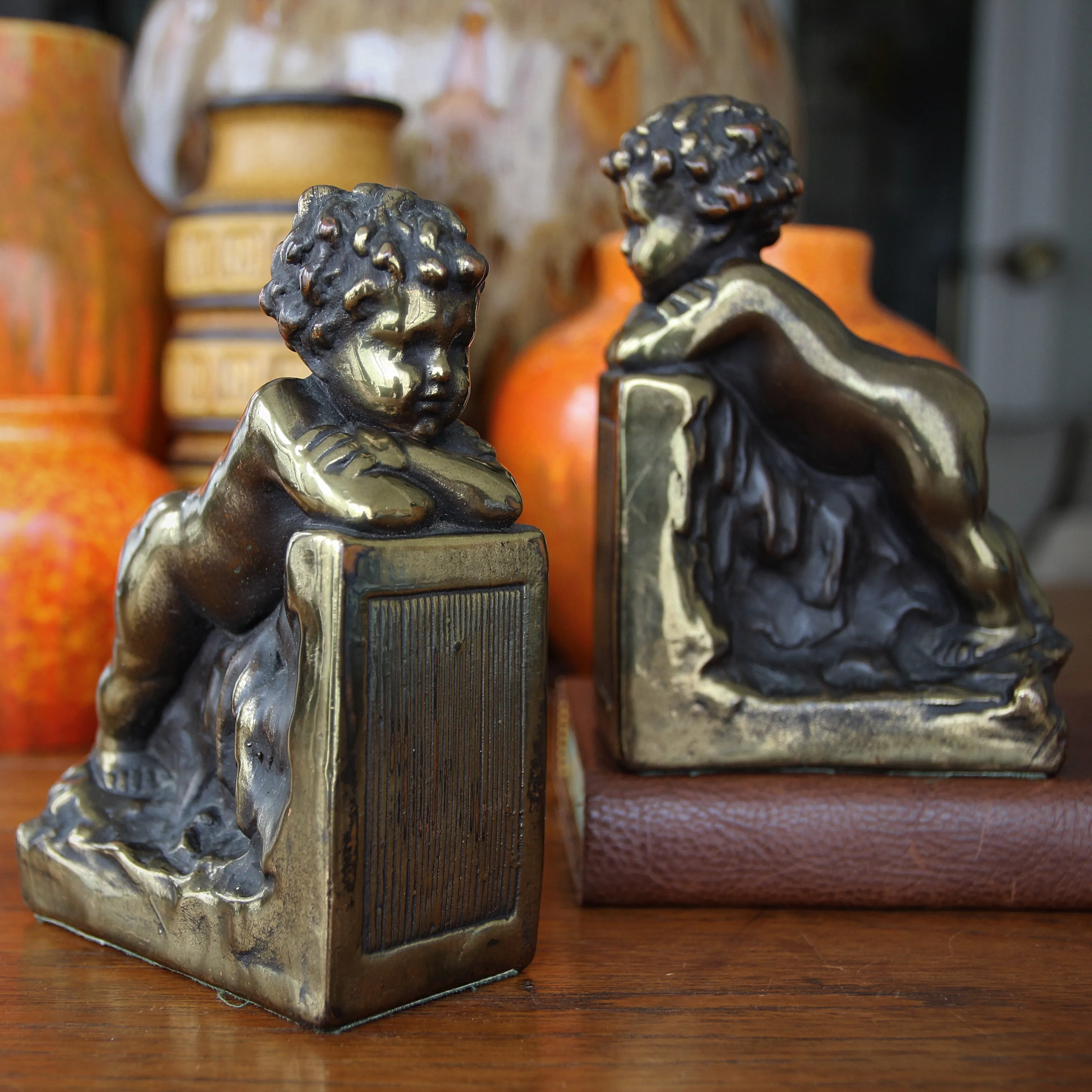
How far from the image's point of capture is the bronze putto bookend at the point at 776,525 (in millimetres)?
636

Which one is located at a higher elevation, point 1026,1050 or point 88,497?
point 88,497

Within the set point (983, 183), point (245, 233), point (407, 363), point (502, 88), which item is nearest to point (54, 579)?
point (245, 233)

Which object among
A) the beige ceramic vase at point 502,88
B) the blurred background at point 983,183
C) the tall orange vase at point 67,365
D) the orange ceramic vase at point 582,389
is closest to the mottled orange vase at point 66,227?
the tall orange vase at point 67,365

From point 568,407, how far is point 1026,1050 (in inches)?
21.3

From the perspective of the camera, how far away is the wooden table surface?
1.50ft

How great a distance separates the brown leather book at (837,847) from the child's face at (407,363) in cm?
22

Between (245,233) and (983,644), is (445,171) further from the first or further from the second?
(983,644)

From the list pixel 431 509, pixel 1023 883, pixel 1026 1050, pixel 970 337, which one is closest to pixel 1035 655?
pixel 1023 883

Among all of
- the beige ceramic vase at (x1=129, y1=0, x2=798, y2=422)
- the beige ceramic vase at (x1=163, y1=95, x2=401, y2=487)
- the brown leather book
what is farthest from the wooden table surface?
the beige ceramic vase at (x1=129, y1=0, x2=798, y2=422)

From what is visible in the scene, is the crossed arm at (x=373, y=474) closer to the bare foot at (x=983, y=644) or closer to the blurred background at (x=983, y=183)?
the bare foot at (x=983, y=644)

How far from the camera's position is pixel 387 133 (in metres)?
0.98

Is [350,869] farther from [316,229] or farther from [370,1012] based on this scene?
[316,229]

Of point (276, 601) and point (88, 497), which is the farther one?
point (88, 497)

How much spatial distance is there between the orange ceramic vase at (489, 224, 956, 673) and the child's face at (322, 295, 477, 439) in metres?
0.39
